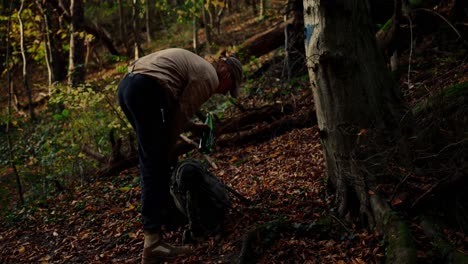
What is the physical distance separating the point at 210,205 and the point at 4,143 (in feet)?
43.7

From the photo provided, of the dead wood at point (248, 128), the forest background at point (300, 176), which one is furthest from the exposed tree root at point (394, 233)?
the dead wood at point (248, 128)

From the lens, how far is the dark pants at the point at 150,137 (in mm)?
3352

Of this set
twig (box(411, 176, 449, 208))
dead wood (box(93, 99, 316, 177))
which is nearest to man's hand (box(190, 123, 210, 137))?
twig (box(411, 176, 449, 208))

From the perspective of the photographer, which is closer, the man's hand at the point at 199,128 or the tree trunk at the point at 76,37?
the man's hand at the point at 199,128

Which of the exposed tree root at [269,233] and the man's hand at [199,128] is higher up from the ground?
the man's hand at [199,128]

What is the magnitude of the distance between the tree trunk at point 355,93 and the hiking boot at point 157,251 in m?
1.56

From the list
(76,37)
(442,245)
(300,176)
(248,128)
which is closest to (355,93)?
(442,245)

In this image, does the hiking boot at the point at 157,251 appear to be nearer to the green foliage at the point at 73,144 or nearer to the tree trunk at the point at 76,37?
the green foliage at the point at 73,144

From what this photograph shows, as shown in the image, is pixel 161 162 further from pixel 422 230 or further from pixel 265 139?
pixel 265 139

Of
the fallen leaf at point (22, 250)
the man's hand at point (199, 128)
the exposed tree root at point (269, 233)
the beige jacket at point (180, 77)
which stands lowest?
the fallen leaf at point (22, 250)

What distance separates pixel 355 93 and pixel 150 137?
1686mm

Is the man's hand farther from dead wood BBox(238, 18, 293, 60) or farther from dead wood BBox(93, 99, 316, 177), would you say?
dead wood BBox(238, 18, 293, 60)

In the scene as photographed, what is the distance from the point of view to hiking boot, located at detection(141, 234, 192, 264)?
3520 millimetres

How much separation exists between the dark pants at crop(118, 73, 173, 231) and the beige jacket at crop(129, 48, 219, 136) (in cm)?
7
